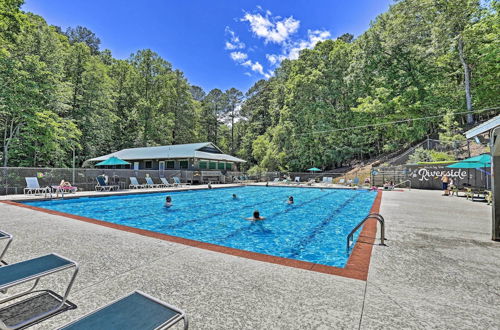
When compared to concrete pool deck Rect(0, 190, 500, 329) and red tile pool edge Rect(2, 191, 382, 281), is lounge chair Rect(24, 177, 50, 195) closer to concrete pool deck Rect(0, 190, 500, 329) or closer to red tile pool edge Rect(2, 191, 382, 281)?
concrete pool deck Rect(0, 190, 500, 329)

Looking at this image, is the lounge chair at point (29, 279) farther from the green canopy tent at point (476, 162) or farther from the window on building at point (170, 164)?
the window on building at point (170, 164)

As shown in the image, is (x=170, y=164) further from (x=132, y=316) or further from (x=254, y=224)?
(x=132, y=316)

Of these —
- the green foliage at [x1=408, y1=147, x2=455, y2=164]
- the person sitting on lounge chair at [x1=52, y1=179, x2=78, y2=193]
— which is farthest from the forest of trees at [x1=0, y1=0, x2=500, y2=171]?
the person sitting on lounge chair at [x1=52, y1=179, x2=78, y2=193]

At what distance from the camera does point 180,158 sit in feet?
89.0

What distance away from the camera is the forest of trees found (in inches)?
770

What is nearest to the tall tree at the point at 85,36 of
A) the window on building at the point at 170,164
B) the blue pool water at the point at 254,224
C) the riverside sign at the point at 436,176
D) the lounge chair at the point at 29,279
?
the window on building at the point at 170,164

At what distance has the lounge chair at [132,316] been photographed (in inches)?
51.9

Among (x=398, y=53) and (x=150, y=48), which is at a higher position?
(x=150, y=48)

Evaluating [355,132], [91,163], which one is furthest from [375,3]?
[91,163]

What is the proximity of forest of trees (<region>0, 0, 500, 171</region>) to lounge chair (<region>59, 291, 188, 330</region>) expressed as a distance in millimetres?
20646

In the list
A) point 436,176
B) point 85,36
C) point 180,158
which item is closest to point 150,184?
point 180,158

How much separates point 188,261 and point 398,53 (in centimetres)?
3496

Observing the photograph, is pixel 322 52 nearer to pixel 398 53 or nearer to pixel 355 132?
pixel 398 53

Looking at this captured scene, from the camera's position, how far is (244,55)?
43.8 metres
